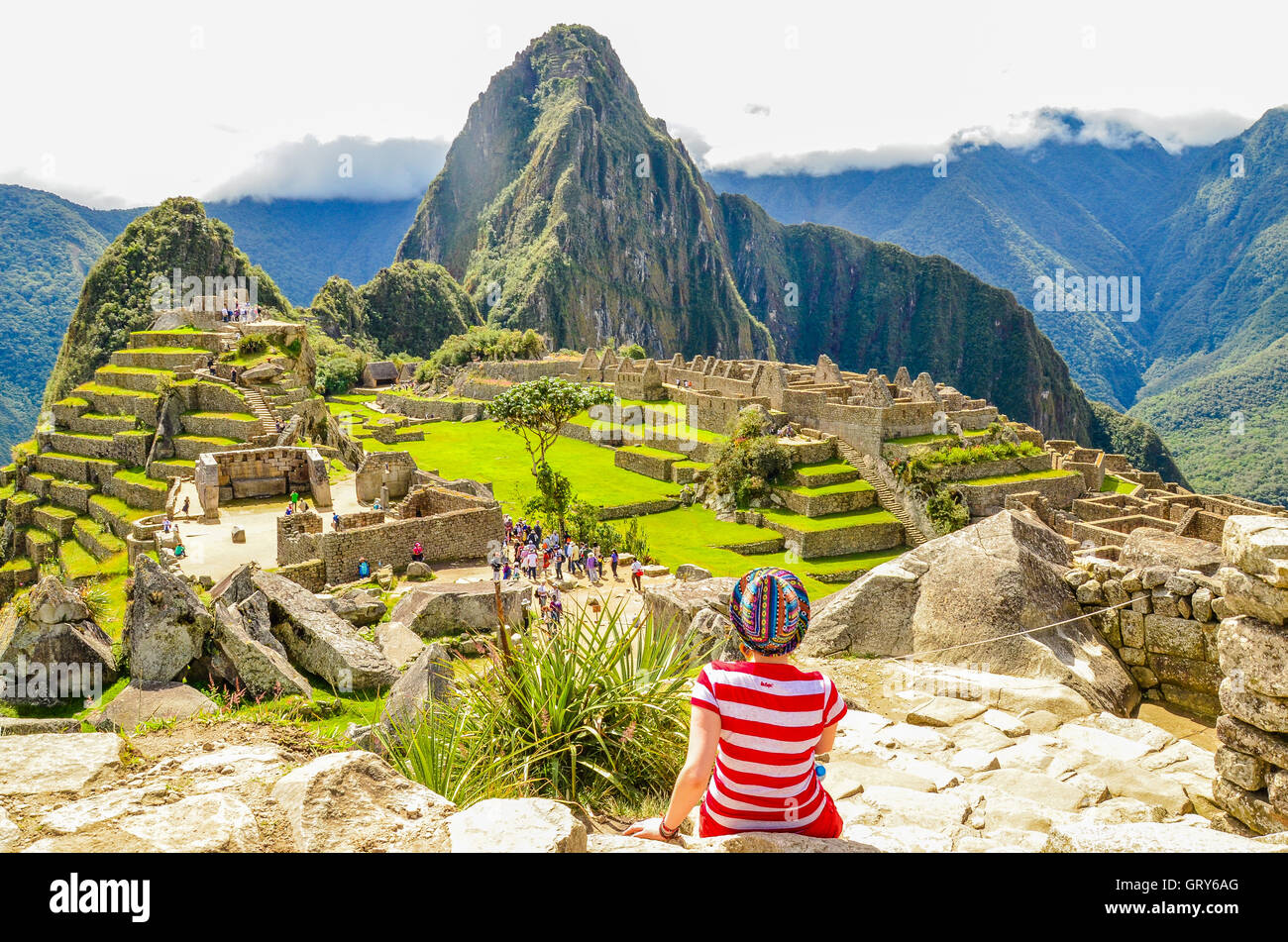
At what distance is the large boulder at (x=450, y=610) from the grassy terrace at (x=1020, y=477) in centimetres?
3000

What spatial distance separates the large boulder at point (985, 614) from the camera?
7.66 meters

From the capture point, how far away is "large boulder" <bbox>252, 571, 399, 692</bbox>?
9.75 meters

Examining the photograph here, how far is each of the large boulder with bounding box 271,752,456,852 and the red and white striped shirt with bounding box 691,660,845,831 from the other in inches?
42.7

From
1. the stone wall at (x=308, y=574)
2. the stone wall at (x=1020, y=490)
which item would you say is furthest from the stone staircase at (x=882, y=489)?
the stone wall at (x=308, y=574)

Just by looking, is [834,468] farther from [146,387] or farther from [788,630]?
[788,630]

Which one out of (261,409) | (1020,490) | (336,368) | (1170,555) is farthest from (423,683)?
(336,368)

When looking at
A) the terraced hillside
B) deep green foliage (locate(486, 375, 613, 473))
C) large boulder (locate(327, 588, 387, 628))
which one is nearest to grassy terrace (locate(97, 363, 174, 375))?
the terraced hillside

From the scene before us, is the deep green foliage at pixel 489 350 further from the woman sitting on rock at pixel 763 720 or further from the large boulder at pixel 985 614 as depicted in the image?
the woman sitting on rock at pixel 763 720

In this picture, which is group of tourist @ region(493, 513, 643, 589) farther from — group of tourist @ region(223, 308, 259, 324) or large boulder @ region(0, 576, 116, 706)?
group of tourist @ region(223, 308, 259, 324)

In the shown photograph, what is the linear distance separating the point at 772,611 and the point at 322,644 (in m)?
8.10

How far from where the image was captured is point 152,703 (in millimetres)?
8289

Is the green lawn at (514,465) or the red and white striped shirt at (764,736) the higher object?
the red and white striped shirt at (764,736)

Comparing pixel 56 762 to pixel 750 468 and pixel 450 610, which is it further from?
pixel 750 468

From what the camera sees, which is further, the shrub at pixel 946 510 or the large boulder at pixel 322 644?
the shrub at pixel 946 510
